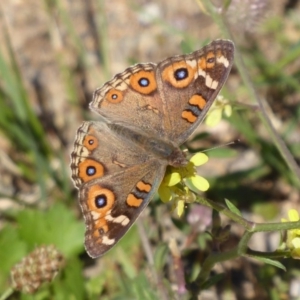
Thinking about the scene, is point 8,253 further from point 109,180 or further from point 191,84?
point 191,84

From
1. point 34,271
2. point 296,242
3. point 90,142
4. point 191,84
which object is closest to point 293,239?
point 296,242

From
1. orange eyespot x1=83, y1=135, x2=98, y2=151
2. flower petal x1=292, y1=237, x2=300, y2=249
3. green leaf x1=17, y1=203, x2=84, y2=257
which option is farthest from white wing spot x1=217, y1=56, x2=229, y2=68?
green leaf x1=17, y1=203, x2=84, y2=257

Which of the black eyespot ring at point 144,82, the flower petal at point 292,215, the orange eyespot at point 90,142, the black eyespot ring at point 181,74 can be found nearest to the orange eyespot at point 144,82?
the black eyespot ring at point 144,82

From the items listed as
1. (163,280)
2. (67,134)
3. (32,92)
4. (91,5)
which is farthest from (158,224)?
(91,5)

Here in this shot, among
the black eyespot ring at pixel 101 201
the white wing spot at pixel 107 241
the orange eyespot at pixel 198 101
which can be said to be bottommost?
the white wing spot at pixel 107 241

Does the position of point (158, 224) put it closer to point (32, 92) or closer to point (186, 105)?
point (186, 105)

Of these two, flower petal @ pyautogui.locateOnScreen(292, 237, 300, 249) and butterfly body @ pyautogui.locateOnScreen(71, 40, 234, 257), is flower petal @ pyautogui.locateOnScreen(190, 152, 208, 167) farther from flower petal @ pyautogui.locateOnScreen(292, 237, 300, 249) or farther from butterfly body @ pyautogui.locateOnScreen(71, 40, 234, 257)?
flower petal @ pyautogui.locateOnScreen(292, 237, 300, 249)

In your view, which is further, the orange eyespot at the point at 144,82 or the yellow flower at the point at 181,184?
the orange eyespot at the point at 144,82

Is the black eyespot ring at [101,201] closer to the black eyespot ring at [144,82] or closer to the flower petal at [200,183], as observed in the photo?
the flower petal at [200,183]
